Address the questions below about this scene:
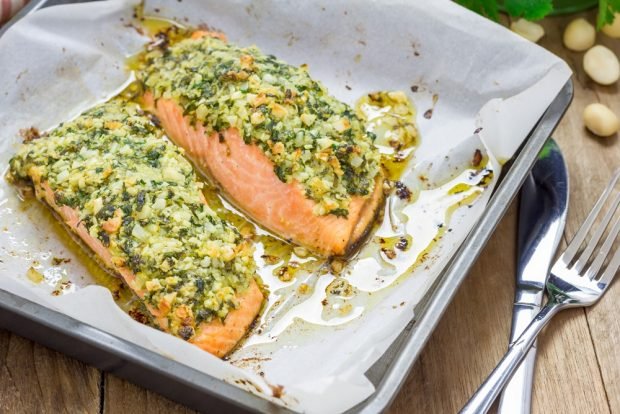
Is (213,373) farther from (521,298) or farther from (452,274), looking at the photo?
(521,298)

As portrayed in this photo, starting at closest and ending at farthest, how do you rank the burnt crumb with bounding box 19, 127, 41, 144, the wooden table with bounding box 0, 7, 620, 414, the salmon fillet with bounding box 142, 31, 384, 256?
the wooden table with bounding box 0, 7, 620, 414 → the salmon fillet with bounding box 142, 31, 384, 256 → the burnt crumb with bounding box 19, 127, 41, 144

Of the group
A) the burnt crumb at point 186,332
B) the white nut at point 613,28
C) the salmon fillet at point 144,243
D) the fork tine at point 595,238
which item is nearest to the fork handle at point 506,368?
the fork tine at point 595,238

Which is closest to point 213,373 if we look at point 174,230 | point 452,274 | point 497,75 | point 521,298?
point 174,230

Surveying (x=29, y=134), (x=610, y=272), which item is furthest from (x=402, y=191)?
(x=29, y=134)

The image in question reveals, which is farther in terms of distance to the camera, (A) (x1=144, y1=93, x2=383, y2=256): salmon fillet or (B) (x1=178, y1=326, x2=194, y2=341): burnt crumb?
(A) (x1=144, y1=93, x2=383, y2=256): salmon fillet

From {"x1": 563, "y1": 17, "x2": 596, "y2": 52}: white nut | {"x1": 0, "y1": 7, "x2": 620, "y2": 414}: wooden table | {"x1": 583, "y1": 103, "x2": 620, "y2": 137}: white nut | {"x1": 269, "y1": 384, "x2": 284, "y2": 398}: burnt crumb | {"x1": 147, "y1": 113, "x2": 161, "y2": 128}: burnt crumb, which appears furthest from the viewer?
{"x1": 563, "y1": 17, "x2": 596, "y2": 52}: white nut

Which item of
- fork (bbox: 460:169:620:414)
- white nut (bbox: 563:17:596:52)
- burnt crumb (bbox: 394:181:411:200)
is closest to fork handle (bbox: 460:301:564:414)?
fork (bbox: 460:169:620:414)

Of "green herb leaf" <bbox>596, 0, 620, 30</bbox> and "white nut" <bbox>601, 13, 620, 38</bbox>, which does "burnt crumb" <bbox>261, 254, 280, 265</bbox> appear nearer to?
"green herb leaf" <bbox>596, 0, 620, 30</bbox>
